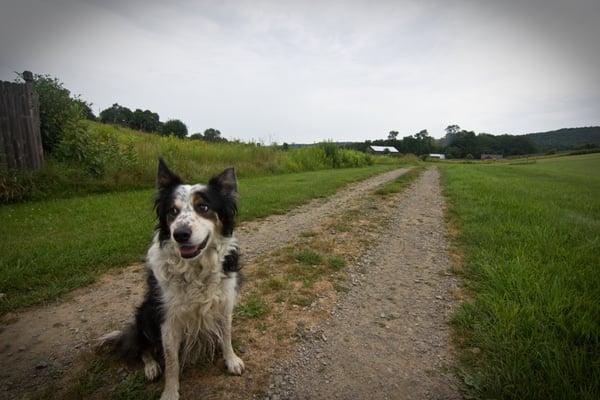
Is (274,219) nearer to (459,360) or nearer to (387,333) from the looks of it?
(387,333)

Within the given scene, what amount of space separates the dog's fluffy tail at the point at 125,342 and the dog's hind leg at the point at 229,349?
713 millimetres

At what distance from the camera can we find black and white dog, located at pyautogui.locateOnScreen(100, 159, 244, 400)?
2215 mm

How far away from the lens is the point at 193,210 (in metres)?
2.47

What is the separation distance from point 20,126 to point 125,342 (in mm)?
9548

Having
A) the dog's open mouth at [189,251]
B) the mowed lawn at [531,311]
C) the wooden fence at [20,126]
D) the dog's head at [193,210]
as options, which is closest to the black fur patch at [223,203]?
Result: the dog's head at [193,210]

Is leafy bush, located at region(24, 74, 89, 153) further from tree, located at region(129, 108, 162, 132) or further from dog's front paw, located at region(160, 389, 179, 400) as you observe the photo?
tree, located at region(129, 108, 162, 132)

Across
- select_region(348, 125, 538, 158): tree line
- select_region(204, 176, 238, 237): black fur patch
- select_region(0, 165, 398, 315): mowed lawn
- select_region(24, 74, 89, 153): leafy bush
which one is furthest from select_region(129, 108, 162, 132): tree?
select_region(348, 125, 538, 158): tree line

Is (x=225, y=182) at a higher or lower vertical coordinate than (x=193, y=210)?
higher

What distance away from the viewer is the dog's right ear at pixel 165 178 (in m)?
2.68

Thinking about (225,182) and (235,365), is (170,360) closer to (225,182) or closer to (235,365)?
(235,365)

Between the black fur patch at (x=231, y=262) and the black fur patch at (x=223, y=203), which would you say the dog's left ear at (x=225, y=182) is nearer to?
the black fur patch at (x=223, y=203)

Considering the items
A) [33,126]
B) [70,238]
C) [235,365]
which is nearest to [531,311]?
[235,365]

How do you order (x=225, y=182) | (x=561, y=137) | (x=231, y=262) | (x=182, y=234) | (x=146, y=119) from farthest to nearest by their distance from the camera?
1. (x=561, y=137)
2. (x=146, y=119)
3. (x=225, y=182)
4. (x=231, y=262)
5. (x=182, y=234)

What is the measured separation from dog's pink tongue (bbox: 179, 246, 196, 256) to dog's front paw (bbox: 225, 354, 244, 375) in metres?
0.97
